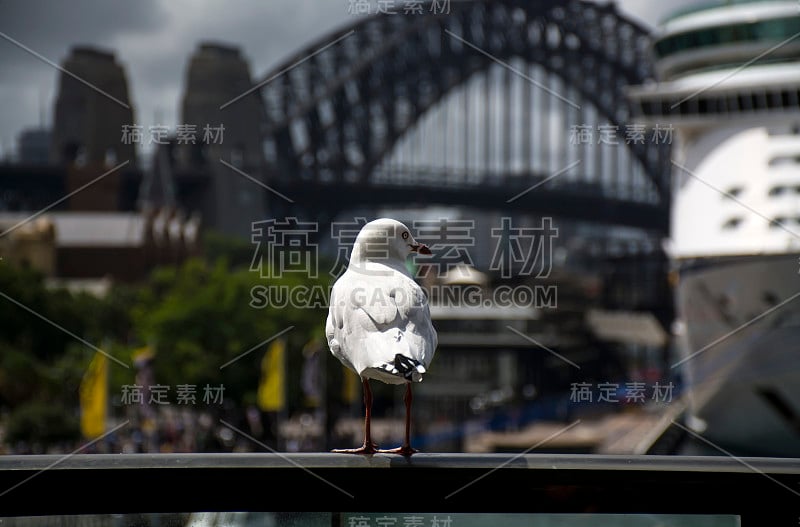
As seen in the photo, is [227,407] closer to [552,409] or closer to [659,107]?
[659,107]

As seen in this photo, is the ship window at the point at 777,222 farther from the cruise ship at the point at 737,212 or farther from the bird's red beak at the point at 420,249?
the bird's red beak at the point at 420,249

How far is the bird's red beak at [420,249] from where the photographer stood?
6976mm

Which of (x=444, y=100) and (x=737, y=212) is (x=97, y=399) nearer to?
(x=737, y=212)

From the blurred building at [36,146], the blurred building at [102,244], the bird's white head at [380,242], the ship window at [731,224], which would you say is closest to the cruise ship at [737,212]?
the ship window at [731,224]

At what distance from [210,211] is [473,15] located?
24.7 m

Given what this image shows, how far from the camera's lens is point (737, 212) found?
99.9 ft

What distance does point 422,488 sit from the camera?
230 inches

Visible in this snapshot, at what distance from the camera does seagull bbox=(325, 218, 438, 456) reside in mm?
6238

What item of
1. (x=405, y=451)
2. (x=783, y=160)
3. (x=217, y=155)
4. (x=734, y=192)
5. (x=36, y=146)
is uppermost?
(x=36, y=146)

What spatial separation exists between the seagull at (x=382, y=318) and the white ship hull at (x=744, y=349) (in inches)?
827

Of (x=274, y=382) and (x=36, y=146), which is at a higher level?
(x=36, y=146)

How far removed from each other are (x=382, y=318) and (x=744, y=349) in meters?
22.3

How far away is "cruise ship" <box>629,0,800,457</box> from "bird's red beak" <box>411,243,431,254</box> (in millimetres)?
20693

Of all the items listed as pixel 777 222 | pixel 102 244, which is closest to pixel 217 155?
pixel 102 244
